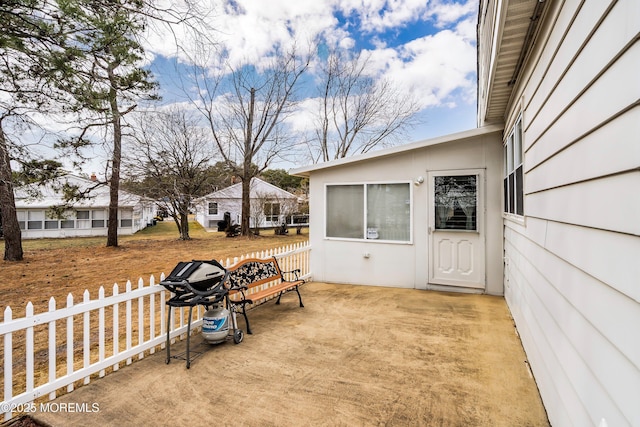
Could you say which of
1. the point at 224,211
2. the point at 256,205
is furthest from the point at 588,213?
the point at 224,211

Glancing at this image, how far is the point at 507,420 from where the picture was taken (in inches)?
92.7

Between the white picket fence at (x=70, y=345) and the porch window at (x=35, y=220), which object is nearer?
the white picket fence at (x=70, y=345)

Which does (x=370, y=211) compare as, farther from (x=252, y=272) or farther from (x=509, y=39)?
(x=509, y=39)

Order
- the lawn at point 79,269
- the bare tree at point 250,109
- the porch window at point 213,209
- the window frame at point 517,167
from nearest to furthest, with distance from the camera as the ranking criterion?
the window frame at point 517,167, the lawn at point 79,269, the bare tree at point 250,109, the porch window at point 213,209

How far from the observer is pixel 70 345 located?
277 centimetres

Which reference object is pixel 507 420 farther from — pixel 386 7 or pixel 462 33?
pixel 386 7

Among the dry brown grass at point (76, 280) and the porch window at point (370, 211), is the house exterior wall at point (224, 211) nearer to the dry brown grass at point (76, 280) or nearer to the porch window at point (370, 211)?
the dry brown grass at point (76, 280)

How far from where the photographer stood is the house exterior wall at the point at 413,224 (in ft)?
19.0

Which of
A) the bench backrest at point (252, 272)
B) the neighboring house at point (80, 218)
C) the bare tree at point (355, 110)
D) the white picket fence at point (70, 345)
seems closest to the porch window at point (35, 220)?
the neighboring house at point (80, 218)

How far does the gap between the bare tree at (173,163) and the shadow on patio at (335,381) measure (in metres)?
13.8

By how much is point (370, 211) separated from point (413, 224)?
94cm

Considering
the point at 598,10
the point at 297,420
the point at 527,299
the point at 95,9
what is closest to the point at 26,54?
the point at 95,9

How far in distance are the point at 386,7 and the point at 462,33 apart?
3.01 metres

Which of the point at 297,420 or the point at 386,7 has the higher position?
the point at 386,7
